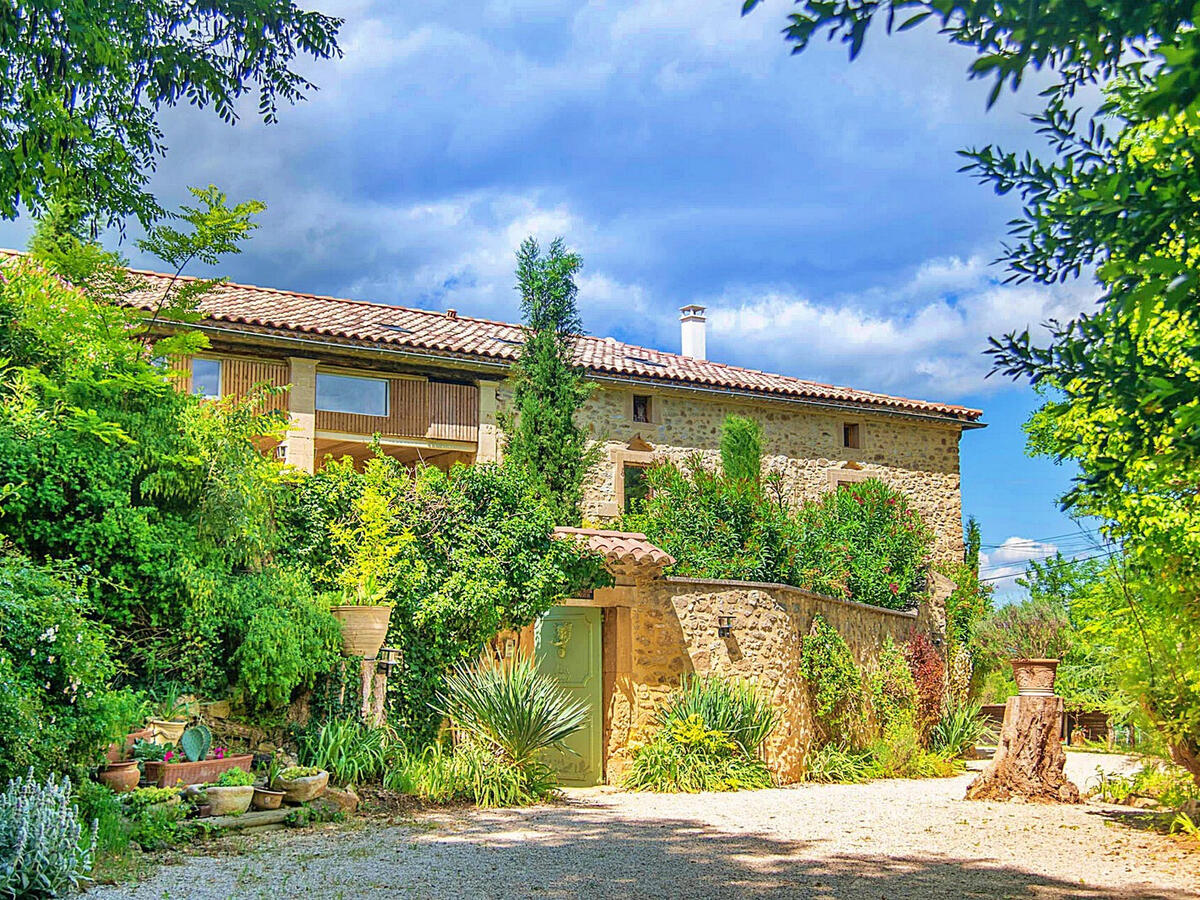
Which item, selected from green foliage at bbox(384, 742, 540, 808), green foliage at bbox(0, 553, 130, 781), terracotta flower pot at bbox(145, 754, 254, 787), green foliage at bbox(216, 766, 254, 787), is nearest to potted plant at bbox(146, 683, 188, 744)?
terracotta flower pot at bbox(145, 754, 254, 787)

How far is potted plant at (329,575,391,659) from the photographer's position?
927 cm

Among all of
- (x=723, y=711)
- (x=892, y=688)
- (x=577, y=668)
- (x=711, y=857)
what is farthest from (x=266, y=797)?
(x=892, y=688)

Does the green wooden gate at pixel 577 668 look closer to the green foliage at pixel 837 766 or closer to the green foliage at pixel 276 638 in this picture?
the green foliage at pixel 837 766

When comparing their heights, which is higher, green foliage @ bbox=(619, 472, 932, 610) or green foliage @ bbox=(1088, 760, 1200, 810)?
green foliage @ bbox=(619, 472, 932, 610)

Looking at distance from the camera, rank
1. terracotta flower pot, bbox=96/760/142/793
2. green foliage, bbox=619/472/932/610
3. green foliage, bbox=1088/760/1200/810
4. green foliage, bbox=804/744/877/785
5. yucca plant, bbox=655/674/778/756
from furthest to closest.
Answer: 1. green foliage, bbox=619/472/932/610
2. green foliage, bbox=804/744/877/785
3. yucca plant, bbox=655/674/778/756
4. green foliage, bbox=1088/760/1200/810
5. terracotta flower pot, bbox=96/760/142/793

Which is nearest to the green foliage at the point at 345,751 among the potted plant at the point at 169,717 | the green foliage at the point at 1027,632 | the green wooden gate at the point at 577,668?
the potted plant at the point at 169,717

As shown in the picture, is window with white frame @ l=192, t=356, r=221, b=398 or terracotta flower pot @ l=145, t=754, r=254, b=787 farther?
window with white frame @ l=192, t=356, r=221, b=398

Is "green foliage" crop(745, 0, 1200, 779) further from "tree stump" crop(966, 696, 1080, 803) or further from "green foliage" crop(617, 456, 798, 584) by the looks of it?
"green foliage" crop(617, 456, 798, 584)

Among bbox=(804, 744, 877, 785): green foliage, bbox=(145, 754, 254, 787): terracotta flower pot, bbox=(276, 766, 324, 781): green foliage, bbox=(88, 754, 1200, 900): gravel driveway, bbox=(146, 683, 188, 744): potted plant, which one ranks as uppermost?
bbox=(146, 683, 188, 744): potted plant

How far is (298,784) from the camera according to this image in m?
8.00

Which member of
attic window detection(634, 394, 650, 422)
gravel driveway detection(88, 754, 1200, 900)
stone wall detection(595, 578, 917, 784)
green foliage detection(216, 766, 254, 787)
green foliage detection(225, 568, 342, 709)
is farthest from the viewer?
attic window detection(634, 394, 650, 422)

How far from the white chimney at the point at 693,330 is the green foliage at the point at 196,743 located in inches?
668

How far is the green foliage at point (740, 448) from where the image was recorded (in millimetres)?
19250

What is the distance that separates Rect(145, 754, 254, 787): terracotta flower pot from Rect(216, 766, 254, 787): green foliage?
0.08m
